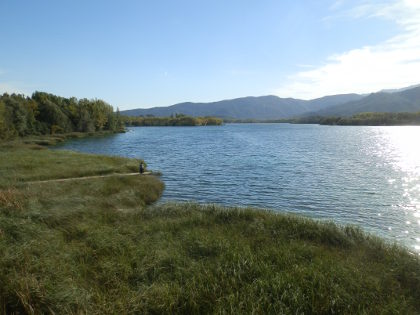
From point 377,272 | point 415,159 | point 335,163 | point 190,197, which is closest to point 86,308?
point 377,272

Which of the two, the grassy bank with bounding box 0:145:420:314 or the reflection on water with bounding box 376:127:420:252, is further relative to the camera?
the reflection on water with bounding box 376:127:420:252

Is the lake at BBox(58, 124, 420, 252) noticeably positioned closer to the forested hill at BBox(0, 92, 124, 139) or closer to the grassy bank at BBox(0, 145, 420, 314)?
the grassy bank at BBox(0, 145, 420, 314)

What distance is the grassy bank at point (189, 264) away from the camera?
360 inches

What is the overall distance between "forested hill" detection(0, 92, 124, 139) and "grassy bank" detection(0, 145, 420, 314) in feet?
287

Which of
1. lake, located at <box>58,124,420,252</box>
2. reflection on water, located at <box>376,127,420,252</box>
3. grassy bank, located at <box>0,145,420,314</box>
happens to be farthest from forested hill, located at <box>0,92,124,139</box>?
reflection on water, located at <box>376,127,420,252</box>

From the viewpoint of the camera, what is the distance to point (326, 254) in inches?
544

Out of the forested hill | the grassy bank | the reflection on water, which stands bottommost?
the reflection on water

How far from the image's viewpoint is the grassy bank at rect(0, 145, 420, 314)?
914 cm

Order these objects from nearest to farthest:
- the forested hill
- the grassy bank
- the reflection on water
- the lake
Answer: the grassy bank < the reflection on water < the lake < the forested hill

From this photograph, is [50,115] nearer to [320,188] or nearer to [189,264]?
[320,188]

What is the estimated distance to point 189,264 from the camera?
12.2 metres

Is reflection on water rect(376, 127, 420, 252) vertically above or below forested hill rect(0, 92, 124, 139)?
below

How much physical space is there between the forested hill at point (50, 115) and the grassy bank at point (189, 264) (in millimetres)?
87458

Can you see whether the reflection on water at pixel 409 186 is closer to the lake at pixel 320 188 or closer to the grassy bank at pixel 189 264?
the lake at pixel 320 188
